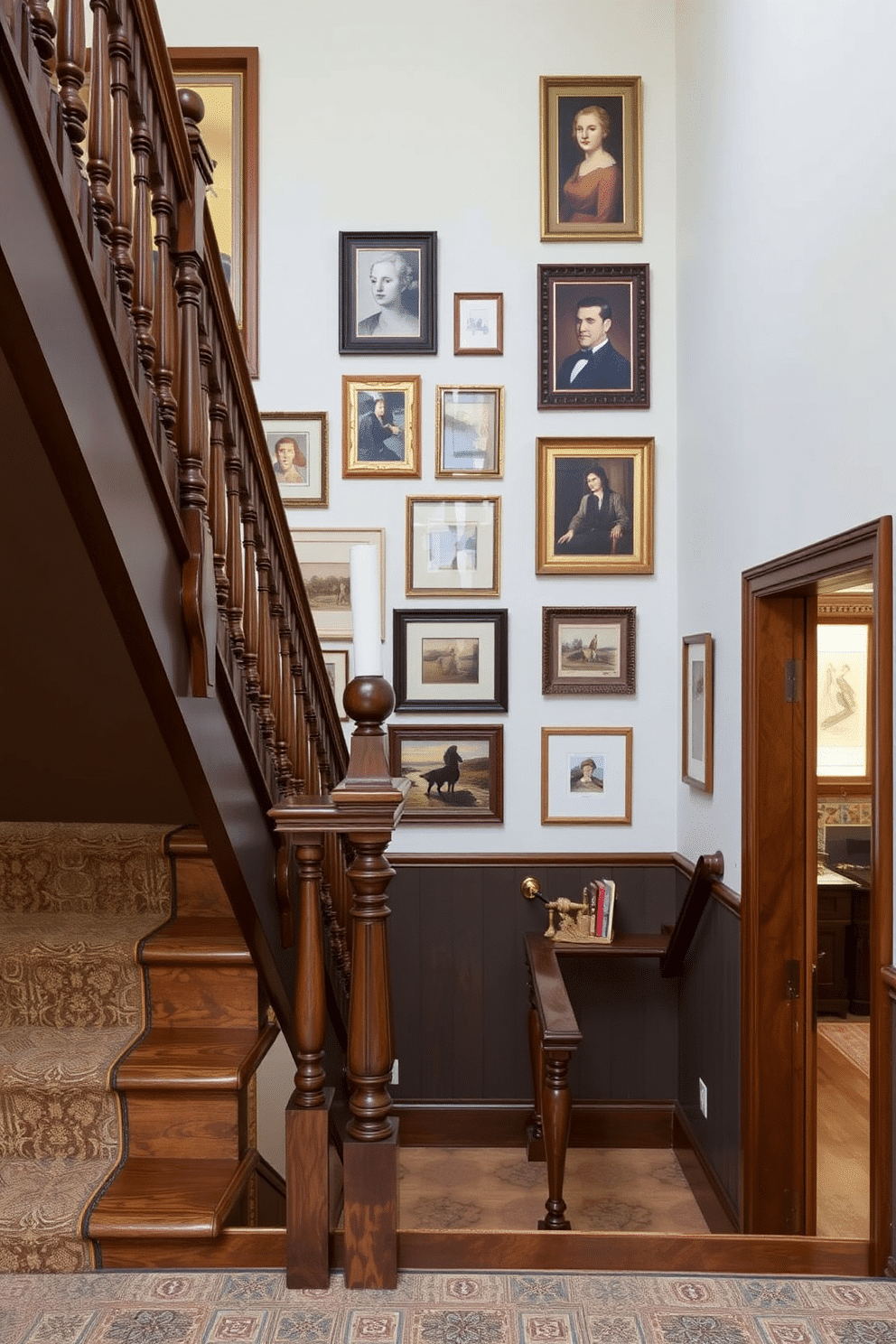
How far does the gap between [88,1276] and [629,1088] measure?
327 centimetres

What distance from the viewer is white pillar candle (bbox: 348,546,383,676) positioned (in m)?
1.98

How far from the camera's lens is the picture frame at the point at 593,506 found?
479 cm

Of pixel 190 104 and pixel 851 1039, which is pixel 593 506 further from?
pixel 851 1039

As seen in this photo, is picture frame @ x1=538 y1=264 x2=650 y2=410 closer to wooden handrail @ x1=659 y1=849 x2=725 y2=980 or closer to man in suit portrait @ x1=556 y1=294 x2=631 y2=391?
man in suit portrait @ x1=556 y1=294 x2=631 y2=391

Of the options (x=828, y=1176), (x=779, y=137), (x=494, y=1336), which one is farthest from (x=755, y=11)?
(x=828, y=1176)

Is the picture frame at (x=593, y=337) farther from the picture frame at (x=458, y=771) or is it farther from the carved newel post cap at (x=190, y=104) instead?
the carved newel post cap at (x=190, y=104)

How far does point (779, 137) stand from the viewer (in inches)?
125

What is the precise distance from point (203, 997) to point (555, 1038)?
1.31 m

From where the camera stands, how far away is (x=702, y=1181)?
4.13 metres

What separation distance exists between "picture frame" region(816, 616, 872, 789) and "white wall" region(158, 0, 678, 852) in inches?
104

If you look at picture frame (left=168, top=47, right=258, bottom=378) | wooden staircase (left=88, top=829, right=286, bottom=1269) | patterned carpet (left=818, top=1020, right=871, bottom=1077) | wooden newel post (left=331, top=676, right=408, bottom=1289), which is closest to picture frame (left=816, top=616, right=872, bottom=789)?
patterned carpet (left=818, top=1020, right=871, bottom=1077)

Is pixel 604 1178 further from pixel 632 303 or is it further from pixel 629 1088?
pixel 632 303

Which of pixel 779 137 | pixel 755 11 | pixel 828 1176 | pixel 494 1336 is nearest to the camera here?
pixel 494 1336

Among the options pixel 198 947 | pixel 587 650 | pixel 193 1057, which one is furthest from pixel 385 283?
pixel 193 1057
